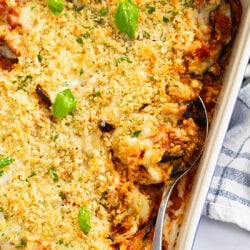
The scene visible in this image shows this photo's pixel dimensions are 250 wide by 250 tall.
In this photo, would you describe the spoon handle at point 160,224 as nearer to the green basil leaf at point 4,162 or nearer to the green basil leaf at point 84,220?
the green basil leaf at point 84,220

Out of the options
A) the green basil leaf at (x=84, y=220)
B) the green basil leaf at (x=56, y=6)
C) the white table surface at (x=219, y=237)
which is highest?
the green basil leaf at (x=56, y=6)

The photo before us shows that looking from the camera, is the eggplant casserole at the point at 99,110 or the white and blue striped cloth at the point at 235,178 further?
the white and blue striped cloth at the point at 235,178

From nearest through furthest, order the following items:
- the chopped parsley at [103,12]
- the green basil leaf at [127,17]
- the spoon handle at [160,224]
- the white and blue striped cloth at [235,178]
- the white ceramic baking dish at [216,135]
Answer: the white ceramic baking dish at [216,135], the spoon handle at [160,224], the green basil leaf at [127,17], the chopped parsley at [103,12], the white and blue striped cloth at [235,178]

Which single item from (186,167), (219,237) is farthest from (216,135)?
(219,237)

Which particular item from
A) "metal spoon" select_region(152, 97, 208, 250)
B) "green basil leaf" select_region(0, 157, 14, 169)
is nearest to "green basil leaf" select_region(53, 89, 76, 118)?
"green basil leaf" select_region(0, 157, 14, 169)

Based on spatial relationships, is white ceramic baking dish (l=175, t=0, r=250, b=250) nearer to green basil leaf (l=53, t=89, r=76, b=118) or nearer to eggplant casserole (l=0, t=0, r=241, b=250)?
Result: eggplant casserole (l=0, t=0, r=241, b=250)

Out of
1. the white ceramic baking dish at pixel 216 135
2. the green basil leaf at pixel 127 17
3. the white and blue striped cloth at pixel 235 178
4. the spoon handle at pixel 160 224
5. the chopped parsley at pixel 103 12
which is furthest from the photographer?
the white and blue striped cloth at pixel 235 178

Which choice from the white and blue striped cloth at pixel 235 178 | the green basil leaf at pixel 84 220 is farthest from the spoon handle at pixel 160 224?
the white and blue striped cloth at pixel 235 178
